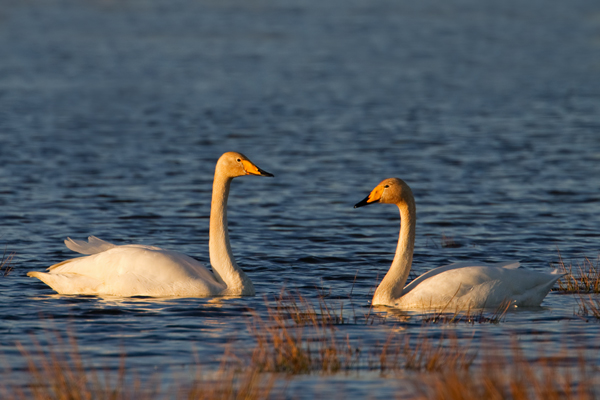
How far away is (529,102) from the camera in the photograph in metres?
34.9

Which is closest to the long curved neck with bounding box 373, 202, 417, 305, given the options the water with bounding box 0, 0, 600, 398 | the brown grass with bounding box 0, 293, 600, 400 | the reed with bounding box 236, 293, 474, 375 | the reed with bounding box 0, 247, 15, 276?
the water with bounding box 0, 0, 600, 398

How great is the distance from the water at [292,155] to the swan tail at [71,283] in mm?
175

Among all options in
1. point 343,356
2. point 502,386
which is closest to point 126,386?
point 343,356

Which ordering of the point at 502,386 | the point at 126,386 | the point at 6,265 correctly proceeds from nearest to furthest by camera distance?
the point at 502,386 → the point at 126,386 → the point at 6,265

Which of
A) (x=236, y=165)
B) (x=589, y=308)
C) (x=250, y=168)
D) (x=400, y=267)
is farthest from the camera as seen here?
(x=236, y=165)

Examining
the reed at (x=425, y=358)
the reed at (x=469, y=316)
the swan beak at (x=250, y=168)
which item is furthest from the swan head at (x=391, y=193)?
the reed at (x=425, y=358)

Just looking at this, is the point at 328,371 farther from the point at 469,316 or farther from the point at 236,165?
the point at 236,165

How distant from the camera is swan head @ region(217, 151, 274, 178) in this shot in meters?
11.5

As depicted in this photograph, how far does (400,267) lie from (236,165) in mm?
2254

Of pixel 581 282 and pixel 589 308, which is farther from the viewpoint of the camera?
pixel 581 282

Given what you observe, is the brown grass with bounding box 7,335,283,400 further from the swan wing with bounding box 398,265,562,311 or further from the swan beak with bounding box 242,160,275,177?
the swan beak with bounding box 242,160,275,177

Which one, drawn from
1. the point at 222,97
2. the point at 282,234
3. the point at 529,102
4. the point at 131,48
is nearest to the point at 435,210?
the point at 282,234

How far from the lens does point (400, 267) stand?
436 inches

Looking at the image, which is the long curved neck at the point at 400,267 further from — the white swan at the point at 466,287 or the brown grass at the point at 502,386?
the brown grass at the point at 502,386
